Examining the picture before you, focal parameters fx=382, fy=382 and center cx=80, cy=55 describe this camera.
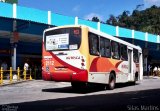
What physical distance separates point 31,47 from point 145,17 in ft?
248

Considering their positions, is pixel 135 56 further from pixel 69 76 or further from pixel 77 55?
pixel 69 76

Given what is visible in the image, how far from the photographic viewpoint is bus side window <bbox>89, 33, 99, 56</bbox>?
60.1 feet

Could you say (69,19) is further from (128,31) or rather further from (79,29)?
(79,29)

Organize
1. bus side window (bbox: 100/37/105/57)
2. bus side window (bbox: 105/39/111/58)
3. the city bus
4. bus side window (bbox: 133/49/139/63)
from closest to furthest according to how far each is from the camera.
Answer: the city bus → bus side window (bbox: 100/37/105/57) → bus side window (bbox: 105/39/111/58) → bus side window (bbox: 133/49/139/63)

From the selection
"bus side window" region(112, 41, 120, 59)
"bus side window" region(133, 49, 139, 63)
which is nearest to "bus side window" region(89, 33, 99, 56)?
"bus side window" region(112, 41, 120, 59)

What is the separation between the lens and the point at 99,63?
63.5ft

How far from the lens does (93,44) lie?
60.8ft

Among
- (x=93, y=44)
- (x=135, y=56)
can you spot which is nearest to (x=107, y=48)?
(x=93, y=44)

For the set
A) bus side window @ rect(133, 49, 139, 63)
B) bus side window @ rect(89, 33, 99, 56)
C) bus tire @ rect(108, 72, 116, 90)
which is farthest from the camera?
bus side window @ rect(133, 49, 139, 63)

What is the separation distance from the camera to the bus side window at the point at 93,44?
60.1 feet

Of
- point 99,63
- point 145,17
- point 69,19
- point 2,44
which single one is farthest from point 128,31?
point 145,17

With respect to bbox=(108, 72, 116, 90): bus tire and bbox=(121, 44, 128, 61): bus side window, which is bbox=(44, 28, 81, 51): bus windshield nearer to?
bbox=(108, 72, 116, 90): bus tire

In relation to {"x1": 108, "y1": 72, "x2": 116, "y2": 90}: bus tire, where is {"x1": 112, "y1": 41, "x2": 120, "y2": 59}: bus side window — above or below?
above

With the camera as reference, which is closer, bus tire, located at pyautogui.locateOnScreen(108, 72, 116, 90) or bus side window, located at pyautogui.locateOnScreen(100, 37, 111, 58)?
bus side window, located at pyautogui.locateOnScreen(100, 37, 111, 58)
